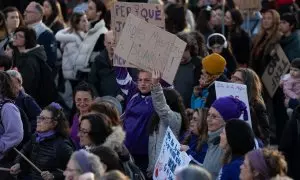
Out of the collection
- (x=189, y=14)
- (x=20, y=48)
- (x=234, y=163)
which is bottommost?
(x=189, y=14)

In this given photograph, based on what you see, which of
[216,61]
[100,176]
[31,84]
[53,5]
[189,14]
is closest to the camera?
[100,176]

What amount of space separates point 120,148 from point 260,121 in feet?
6.91

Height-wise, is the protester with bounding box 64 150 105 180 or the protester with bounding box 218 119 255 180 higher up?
the protester with bounding box 64 150 105 180

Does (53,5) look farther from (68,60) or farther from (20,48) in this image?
(20,48)

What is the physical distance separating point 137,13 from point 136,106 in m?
1.75

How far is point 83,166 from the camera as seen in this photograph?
777cm

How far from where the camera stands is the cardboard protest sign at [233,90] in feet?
34.9

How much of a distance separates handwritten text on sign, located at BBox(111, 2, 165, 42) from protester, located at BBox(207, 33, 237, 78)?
5.62 feet

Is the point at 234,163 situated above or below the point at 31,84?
above

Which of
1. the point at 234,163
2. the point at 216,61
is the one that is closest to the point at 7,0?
the point at 216,61

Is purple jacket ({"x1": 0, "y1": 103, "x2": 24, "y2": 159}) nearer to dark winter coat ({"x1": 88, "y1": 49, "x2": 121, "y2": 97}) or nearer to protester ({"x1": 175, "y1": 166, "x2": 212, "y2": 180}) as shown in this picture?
dark winter coat ({"x1": 88, "y1": 49, "x2": 121, "y2": 97})

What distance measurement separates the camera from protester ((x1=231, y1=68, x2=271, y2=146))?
10.6 m

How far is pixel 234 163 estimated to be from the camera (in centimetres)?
849

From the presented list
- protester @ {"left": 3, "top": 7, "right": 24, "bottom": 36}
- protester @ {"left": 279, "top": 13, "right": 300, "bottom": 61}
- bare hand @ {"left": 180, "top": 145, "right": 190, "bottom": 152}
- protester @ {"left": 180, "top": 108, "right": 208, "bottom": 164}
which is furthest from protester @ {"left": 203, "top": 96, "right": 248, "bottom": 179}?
protester @ {"left": 3, "top": 7, "right": 24, "bottom": 36}
